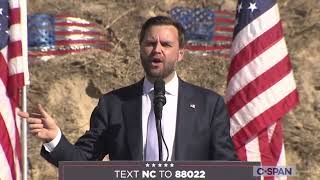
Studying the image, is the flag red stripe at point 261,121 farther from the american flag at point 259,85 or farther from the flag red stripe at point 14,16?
the flag red stripe at point 14,16

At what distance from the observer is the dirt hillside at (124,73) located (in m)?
8.95

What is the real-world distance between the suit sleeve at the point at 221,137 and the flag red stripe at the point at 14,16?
10.0 feet

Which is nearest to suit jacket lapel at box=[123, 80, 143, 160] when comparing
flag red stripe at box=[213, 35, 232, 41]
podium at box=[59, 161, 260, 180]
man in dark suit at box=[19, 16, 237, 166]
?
man in dark suit at box=[19, 16, 237, 166]

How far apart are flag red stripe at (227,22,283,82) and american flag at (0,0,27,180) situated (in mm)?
1664

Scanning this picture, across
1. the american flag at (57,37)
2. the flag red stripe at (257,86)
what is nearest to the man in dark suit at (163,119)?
the flag red stripe at (257,86)

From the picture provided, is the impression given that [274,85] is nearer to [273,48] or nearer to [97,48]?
[273,48]

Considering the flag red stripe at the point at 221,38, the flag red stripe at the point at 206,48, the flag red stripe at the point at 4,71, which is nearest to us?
the flag red stripe at the point at 4,71

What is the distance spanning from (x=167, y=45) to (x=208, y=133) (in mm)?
418

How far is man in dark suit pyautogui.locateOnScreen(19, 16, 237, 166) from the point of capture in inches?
132

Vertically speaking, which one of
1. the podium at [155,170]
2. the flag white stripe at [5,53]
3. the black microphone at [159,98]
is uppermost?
the flag white stripe at [5,53]

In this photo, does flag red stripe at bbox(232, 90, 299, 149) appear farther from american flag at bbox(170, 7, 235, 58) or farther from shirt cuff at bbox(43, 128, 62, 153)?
american flag at bbox(170, 7, 235, 58)

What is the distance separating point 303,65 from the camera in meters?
9.73

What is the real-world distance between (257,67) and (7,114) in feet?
6.40

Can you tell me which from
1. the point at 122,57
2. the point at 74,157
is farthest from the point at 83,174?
the point at 122,57
